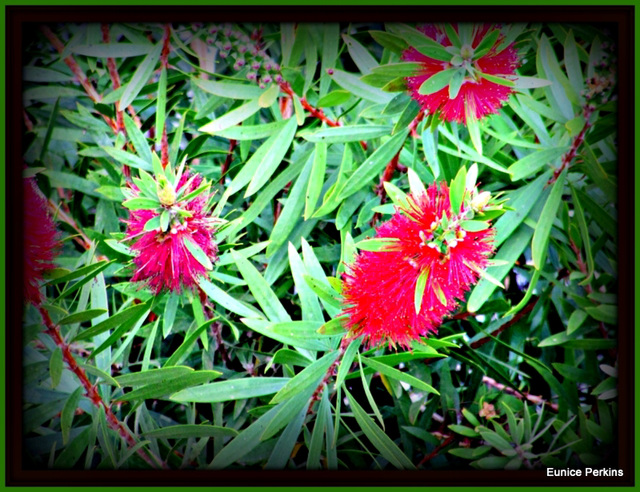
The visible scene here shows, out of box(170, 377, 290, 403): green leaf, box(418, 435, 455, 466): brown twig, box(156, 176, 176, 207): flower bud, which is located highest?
box(156, 176, 176, 207): flower bud

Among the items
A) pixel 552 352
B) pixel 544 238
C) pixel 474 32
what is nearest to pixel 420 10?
pixel 474 32

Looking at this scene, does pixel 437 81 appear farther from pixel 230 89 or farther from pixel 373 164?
pixel 230 89

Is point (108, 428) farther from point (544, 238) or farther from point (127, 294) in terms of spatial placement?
point (544, 238)

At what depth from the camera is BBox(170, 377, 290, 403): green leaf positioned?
1.00 metres

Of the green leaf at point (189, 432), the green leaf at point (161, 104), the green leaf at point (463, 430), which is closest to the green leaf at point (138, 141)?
the green leaf at point (161, 104)

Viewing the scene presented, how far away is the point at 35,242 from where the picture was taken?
41.5 inches

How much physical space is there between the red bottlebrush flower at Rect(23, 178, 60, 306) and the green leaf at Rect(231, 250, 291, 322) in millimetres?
299

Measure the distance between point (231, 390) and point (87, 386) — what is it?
9.2 inches

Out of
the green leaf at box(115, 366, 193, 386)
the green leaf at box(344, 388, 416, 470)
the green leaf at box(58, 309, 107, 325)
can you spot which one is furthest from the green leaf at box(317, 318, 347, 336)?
the green leaf at box(58, 309, 107, 325)

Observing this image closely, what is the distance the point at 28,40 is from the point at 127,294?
0.43 metres

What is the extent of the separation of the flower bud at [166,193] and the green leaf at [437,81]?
0.38 m

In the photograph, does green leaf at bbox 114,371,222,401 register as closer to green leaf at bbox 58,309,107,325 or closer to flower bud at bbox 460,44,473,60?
green leaf at bbox 58,309,107,325

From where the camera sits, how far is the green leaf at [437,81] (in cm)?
94

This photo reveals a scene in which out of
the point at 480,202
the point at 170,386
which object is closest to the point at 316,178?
the point at 480,202
